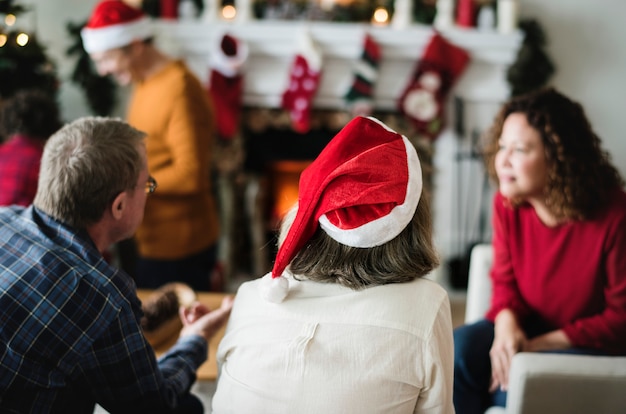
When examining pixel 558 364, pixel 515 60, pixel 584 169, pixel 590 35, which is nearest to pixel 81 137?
pixel 558 364

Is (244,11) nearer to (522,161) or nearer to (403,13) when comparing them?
(403,13)

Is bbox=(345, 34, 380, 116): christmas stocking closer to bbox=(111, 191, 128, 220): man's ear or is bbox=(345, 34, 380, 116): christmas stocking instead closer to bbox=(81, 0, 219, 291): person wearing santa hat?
bbox=(81, 0, 219, 291): person wearing santa hat

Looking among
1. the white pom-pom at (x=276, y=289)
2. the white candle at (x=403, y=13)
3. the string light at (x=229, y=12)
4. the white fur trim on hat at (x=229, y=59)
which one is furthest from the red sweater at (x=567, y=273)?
the string light at (x=229, y=12)

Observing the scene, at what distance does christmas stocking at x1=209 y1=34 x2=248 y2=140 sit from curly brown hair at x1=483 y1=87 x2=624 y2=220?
1851mm

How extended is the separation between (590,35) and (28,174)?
2.75 m

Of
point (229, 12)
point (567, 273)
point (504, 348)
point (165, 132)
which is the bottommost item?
point (504, 348)

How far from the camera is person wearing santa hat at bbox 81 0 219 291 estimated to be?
2.21m

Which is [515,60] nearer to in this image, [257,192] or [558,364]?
[257,192]

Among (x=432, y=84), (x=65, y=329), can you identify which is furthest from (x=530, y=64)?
(x=65, y=329)

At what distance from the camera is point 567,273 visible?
1.62 metres

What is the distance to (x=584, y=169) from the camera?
1.58m

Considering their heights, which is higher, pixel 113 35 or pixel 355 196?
pixel 113 35

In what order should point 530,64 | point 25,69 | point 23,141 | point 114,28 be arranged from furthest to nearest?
point 530,64, point 25,69, point 114,28, point 23,141

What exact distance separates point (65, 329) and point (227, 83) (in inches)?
90.1
